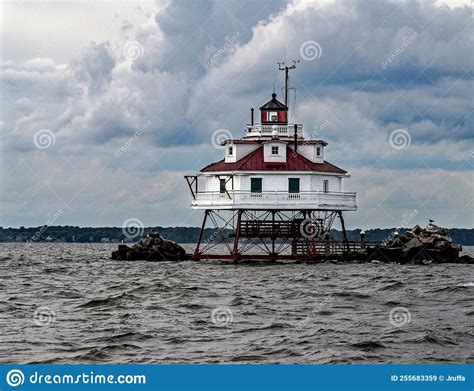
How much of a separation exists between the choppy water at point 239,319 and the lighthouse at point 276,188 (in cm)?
1157

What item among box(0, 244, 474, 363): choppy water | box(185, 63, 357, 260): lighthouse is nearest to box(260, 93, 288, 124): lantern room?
box(185, 63, 357, 260): lighthouse

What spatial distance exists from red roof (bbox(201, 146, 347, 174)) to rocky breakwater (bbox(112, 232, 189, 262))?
8.23 metres

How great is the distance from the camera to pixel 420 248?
67.7 meters

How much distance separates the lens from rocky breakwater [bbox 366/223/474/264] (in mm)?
67062

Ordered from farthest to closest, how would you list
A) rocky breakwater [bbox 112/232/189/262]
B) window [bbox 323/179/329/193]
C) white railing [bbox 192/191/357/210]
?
rocky breakwater [bbox 112/232/189/262]
window [bbox 323/179/329/193]
white railing [bbox 192/191/357/210]

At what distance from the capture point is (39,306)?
3525 cm

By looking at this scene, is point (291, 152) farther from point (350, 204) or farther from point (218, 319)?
point (218, 319)

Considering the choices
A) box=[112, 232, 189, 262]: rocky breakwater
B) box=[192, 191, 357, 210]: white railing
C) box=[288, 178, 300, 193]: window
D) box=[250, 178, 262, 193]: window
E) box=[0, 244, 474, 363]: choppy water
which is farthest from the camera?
box=[112, 232, 189, 262]: rocky breakwater

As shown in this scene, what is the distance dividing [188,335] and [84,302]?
10383 millimetres

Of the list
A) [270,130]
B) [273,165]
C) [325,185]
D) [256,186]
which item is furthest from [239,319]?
[270,130]

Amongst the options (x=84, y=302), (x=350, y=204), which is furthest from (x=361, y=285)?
(x=350, y=204)

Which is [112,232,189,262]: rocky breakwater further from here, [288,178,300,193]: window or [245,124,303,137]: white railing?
[288,178,300,193]: window

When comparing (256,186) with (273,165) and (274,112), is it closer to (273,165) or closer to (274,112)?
(273,165)

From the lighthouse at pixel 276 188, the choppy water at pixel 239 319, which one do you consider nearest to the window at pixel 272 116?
the lighthouse at pixel 276 188
